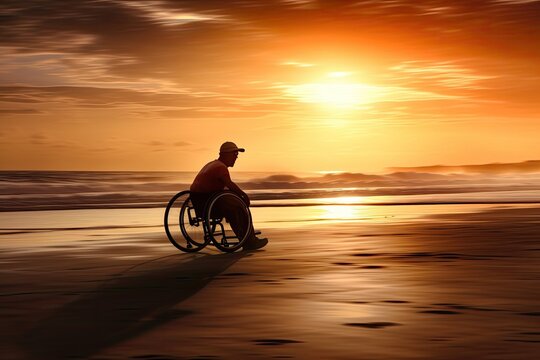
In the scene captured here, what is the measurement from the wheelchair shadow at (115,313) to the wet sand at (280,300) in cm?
2

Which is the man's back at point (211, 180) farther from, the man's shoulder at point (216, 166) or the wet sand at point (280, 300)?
the wet sand at point (280, 300)

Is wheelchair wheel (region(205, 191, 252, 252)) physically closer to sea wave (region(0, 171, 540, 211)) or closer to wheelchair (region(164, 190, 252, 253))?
wheelchair (region(164, 190, 252, 253))

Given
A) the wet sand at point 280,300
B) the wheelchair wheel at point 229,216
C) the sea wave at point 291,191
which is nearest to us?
the wet sand at point 280,300

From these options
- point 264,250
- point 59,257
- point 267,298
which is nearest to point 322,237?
point 264,250

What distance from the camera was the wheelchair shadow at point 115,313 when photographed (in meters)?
7.82

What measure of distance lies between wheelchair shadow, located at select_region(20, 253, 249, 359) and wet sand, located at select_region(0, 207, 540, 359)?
0.02 meters

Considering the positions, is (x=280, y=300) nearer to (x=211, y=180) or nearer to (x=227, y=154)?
(x=211, y=180)

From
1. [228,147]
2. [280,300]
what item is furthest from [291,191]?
[280,300]

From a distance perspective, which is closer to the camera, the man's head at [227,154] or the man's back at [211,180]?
the man's back at [211,180]

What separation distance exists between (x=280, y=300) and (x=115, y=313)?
1.63m

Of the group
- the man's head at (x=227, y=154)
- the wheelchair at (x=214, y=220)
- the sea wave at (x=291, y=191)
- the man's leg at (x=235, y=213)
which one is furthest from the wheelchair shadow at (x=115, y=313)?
the sea wave at (x=291, y=191)

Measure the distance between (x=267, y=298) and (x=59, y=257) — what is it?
6034mm

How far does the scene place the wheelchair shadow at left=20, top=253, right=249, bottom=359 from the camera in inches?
308

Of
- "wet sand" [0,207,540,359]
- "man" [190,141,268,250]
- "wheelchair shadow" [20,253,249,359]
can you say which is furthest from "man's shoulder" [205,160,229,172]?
"wheelchair shadow" [20,253,249,359]
